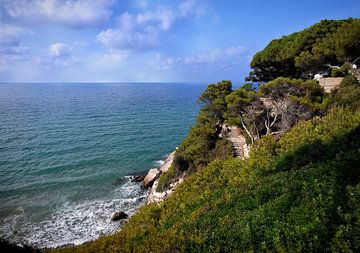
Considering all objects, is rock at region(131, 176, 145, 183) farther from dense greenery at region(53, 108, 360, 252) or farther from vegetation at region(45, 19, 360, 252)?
dense greenery at region(53, 108, 360, 252)

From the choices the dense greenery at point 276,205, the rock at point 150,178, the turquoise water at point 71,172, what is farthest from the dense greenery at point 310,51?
the rock at point 150,178

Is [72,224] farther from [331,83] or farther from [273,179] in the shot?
[331,83]

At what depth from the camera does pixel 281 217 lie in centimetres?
1122

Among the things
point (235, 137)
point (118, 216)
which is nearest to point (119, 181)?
point (118, 216)

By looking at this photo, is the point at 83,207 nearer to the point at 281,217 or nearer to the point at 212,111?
the point at 212,111

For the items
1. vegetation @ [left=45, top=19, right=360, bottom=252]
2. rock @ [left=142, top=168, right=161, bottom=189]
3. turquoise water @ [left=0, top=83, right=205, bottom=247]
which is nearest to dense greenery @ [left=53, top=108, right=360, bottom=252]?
vegetation @ [left=45, top=19, right=360, bottom=252]

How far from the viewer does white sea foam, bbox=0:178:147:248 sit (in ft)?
78.5

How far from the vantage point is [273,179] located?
15.2 metres

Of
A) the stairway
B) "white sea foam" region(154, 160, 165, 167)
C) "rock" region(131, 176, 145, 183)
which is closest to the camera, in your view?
the stairway

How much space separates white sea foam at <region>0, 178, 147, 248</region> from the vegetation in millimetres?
6002

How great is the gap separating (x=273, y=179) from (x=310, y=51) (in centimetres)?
2798

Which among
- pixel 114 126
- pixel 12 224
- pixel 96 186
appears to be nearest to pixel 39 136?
pixel 114 126

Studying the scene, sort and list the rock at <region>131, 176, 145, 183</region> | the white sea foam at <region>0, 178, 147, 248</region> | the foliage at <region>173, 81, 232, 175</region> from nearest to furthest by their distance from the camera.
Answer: the white sea foam at <region>0, 178, 147, 248</region> → the foliage at <region>173, 81, 232, 175</region> → the rock at <region>131, 176, 145, 183</region>

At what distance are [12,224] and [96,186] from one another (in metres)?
9.97
